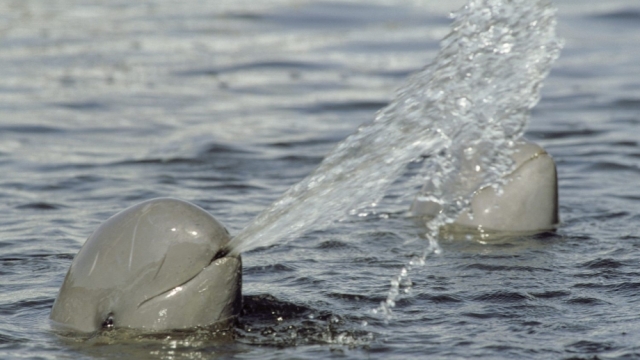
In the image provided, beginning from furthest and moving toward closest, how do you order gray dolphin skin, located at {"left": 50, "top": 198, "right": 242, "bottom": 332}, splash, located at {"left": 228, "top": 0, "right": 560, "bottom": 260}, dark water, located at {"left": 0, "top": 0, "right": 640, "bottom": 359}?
splash, located at {"left": 228, "top": 0, "right": 560, "bottom": 260}
dark water, located at {"left": 0, "top": 0, "right": 640, "bottom": 359}
gray dolphin skin, located at {"left": 50, "top": 198, "right": 242, "bottom": 332}

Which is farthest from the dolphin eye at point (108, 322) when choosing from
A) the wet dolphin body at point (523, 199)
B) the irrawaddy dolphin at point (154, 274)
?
the wet dolphin body at point (523, 199)

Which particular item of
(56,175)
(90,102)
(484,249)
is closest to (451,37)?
(484,249)

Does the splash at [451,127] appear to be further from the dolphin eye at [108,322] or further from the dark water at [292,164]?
the dolphin eye at [108,322]

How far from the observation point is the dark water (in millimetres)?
5387

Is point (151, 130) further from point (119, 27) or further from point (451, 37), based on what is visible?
point (119, 27)

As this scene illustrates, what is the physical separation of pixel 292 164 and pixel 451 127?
10.4ft

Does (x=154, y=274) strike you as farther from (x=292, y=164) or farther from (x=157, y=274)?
(x=292, y=164)

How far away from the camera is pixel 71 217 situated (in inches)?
321

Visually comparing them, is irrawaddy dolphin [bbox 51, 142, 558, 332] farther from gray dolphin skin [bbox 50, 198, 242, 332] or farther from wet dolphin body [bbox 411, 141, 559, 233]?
wet dolphin body [bbox 411, 141, 559, 233]

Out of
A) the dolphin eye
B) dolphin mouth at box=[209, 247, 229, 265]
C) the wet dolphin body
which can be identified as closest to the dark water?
the dolphin eye

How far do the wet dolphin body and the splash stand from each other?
0.30ft

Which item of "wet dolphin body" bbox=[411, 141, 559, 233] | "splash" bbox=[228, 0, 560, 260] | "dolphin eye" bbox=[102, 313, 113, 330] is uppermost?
"splash" bbox=[228, 0, 560, 260]

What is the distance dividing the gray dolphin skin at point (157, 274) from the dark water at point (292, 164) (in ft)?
0.39

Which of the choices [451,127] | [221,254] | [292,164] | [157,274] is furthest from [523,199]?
[292,164]
